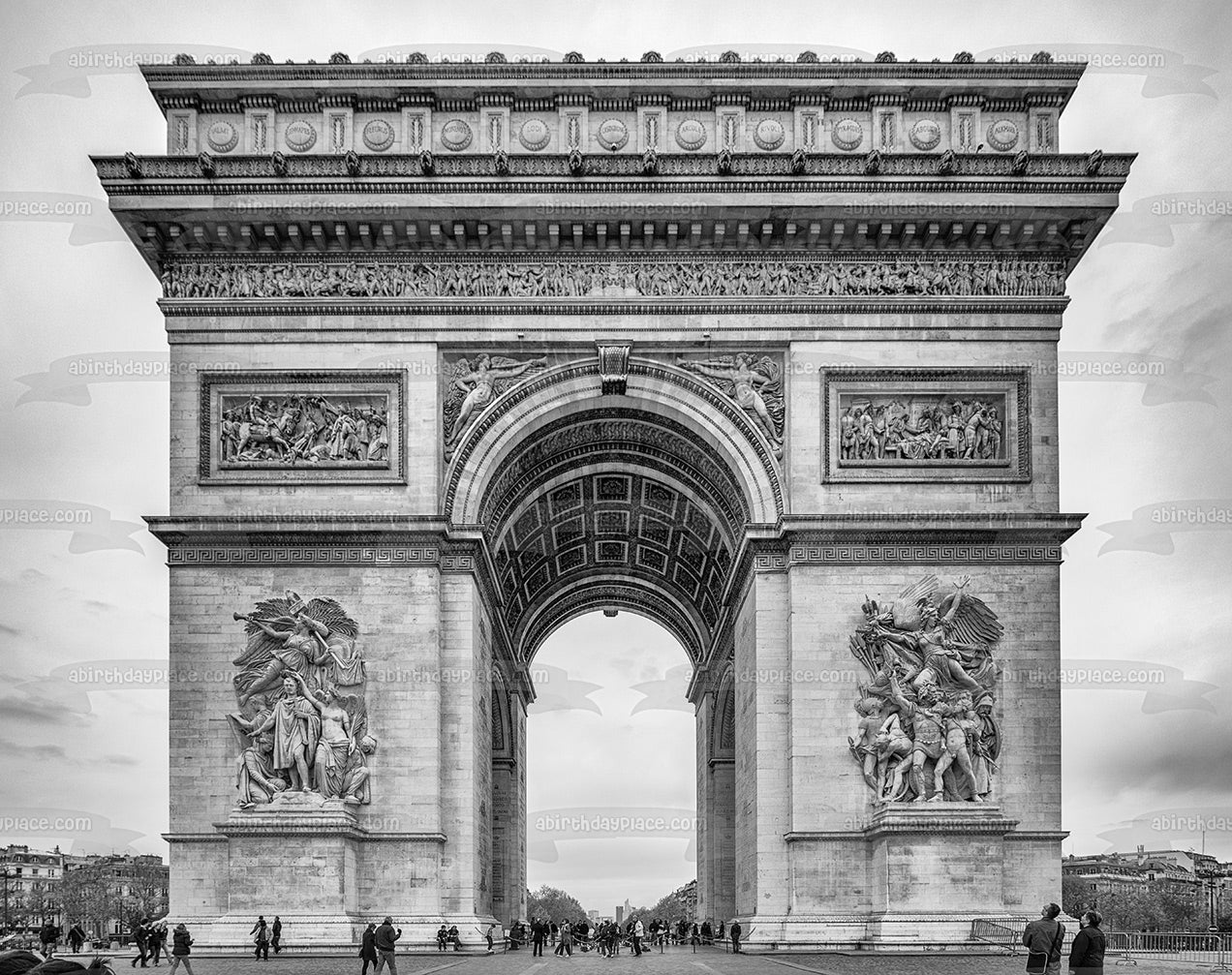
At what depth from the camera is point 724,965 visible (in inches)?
1025

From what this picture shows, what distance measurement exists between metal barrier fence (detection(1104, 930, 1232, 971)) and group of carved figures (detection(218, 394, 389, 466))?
17330mm

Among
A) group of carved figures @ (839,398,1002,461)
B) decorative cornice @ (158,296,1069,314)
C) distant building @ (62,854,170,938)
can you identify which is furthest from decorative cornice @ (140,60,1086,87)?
distant building @ (62,854,170,938)

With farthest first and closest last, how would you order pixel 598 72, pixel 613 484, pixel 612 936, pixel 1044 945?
1. pixel 613 484
2. pixel 612 936
3. pixel 598 72
4. pixel 1044 945

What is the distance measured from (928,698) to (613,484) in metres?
12.1

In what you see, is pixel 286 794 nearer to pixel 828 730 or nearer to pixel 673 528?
pixel 828 730

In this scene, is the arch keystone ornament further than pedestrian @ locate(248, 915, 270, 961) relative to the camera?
Yes

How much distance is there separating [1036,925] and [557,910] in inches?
7350

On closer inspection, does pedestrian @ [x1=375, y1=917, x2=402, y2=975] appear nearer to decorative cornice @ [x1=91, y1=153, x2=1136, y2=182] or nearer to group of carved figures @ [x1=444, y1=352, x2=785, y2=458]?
group of carved figures @ [x1=444, y1=352, x2=785, y2=458]

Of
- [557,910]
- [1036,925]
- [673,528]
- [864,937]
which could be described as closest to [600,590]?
[673,528]

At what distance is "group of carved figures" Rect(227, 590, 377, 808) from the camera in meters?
28.1

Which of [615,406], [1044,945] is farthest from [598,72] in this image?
[1044,945]

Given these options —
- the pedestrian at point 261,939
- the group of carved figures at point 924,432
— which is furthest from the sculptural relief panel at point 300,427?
the group of carved figures at point 924,432

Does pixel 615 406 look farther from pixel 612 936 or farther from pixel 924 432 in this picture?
pixel 612 936

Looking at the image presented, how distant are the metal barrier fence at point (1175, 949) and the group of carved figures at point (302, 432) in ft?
56.9
